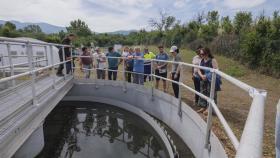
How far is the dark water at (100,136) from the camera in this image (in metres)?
5.29

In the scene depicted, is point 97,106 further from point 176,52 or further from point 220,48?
point 220,48

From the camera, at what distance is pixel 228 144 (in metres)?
3.84

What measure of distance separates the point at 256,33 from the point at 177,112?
10.4 metres

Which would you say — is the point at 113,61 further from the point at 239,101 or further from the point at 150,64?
the point at 239,101

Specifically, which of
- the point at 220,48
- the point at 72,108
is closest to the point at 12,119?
the point at 72,108

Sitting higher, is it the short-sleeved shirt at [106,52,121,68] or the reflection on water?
the short-sleeved shirt at [106,52,121,68]

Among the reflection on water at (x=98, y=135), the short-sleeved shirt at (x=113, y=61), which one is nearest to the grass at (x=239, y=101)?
the reflection on water at (x=98, y=135)

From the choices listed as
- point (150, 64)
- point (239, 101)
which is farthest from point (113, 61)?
point (239, 101)

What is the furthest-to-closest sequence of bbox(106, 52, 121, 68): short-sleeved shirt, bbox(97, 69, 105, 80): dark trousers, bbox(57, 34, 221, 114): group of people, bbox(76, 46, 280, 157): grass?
bbox(97, 69, 105, 80): dark trousers, bbox(106, 52, 121, 68): short-sleeved shirt, bbox(57, 34, 221, 114): group of people, bbox(76, 46, 280, 157): grass

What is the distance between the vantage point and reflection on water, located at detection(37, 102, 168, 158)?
5.32 m

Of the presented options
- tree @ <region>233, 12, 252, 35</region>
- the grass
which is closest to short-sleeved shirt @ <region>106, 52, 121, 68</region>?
the grass

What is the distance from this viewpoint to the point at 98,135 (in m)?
6.39

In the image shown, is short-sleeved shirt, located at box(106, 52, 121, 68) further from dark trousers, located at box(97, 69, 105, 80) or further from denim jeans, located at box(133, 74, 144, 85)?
denim jeans, located at box(133, 74, 144, 85)

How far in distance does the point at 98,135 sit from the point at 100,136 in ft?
0.29
